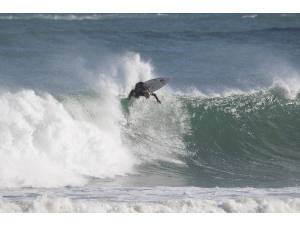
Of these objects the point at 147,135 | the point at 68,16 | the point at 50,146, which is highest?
the point at 68,16

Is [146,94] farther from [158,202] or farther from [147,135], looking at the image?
[158,202]

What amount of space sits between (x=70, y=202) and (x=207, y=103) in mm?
7947

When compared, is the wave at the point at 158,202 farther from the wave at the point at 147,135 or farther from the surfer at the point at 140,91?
the surfer at the point at 140,91

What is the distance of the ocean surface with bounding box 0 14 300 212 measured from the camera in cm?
1275

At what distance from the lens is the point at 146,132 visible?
17281 mm

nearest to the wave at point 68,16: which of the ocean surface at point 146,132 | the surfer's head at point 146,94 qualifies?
the ocean surface at point 146,132

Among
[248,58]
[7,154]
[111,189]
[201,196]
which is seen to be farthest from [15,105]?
[248,58]

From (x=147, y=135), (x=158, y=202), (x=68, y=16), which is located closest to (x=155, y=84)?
(x=147, y=135)

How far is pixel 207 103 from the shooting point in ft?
62.2

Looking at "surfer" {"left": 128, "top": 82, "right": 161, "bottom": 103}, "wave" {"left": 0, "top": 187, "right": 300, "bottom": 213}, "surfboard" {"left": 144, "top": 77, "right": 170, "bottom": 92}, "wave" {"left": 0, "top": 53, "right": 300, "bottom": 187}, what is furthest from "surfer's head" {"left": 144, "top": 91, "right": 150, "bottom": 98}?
"wave" {"left": 0, "top": 187, "right": 300, "bottom": 213}

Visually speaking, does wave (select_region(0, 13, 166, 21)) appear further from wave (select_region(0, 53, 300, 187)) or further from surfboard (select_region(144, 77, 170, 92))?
surfboard (select_region(144, 77, 170, 92))

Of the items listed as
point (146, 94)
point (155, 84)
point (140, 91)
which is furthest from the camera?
point (155, 84)

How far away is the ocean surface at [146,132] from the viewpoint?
12.8 metres

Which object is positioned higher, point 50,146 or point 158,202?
point 50,146
